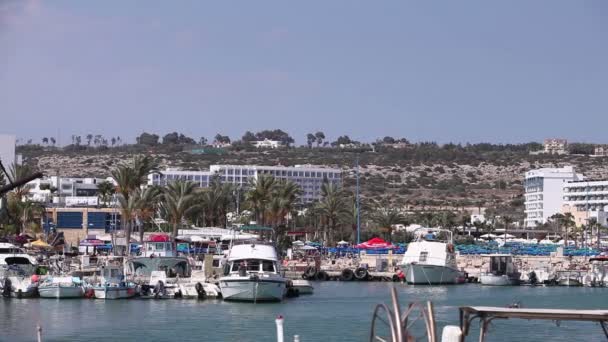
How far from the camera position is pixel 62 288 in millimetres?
75938

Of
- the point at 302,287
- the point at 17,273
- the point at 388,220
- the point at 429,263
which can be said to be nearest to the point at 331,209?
the point at 388,220

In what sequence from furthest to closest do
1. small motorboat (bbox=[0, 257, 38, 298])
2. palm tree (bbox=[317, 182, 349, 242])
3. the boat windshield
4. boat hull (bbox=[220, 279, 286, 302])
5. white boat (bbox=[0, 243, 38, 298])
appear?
palm tree (bbox=[317, 182, 349, 242]) → white boat (bbox=[0, 243, 38, 298]) → small motorboat (bbox=[0, 257, 38, 298]) → the boat windshield → boat hull (bbox=[220, 279, 286, 302])

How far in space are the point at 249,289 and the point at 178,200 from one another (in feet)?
140

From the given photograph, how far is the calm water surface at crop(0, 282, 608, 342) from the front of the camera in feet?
182

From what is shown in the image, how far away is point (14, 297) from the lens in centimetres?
7812

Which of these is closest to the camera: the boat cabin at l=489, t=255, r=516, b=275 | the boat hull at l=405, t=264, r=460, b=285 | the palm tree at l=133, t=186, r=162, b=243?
the boat hull at l=405, t=264, r=460, b=285

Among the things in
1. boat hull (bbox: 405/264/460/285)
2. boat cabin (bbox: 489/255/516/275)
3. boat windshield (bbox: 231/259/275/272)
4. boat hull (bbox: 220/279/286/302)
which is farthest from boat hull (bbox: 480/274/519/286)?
boat hull (bbox: 220/279/286/302)

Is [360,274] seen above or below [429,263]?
below

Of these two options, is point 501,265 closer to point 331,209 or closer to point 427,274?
point 427,274

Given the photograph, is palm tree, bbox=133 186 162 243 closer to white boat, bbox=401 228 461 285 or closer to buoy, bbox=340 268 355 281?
buoy, bbox=340 268 355 281

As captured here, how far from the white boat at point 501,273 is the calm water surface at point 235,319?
1822 centimetres

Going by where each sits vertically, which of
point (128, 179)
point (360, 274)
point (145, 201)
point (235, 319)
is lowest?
point (360, 274)

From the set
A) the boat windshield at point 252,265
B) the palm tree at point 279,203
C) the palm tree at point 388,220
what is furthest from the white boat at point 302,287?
the palm tree at point 388,220

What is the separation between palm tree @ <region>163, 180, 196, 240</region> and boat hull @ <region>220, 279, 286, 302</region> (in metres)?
37.2
